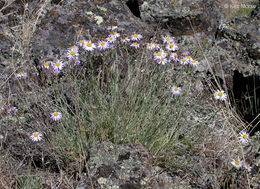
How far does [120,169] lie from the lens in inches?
75.7

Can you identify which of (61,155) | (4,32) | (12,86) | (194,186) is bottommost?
(194,186)

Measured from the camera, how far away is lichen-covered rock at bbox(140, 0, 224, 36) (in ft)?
13.5

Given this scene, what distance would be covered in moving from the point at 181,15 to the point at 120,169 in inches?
114

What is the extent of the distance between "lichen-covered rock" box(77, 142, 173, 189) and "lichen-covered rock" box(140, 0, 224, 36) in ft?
8.31

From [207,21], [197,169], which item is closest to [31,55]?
[197,169]

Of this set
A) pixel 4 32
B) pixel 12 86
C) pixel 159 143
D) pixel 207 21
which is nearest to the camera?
pixel 159 143

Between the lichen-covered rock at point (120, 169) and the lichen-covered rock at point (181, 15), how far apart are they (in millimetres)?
2534

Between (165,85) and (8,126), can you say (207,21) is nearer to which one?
(165,85)

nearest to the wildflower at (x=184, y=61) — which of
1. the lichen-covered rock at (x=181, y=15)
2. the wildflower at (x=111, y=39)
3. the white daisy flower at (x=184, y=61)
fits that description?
the white daisy flower at (x=184, y=61)

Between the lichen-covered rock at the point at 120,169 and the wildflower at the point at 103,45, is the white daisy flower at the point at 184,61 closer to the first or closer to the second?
the wildflower at the point at 103,45

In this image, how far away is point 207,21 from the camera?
4.24m

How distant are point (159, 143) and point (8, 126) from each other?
142 cm

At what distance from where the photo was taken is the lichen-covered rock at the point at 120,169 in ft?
6.05

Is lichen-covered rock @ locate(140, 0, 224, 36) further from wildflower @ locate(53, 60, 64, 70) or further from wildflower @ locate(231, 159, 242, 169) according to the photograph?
wildflower @ locate(231, 159, 242, 169)
